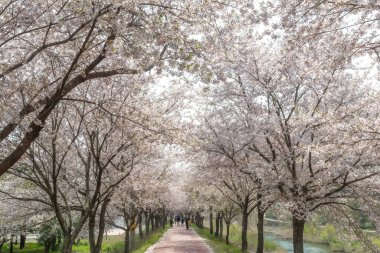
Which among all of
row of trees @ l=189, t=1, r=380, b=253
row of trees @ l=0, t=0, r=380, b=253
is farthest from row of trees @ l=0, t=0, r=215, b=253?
row of trees @ l=189, t=1, r=380, b=253

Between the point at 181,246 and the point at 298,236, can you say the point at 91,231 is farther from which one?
the point at 181,246

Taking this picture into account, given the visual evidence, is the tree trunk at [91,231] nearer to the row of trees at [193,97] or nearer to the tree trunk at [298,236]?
the row of trees at [193,97]

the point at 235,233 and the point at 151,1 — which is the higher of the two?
the point at 151,1

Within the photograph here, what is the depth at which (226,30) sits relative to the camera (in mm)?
7000

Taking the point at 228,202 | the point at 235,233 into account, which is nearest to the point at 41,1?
the point at 228,202

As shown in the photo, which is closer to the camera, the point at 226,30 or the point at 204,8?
the point at 204,8

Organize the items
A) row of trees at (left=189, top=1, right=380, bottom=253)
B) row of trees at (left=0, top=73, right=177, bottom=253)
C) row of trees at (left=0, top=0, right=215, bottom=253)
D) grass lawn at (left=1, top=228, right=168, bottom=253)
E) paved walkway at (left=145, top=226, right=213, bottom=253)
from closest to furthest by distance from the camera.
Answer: row of trees at (left=0, top=0, right=215, bottom=253) < row of trees at (left=0, top=73, right=177, bottom=253) < row of trees at (left=189, top=1, right=380, bottom=253) < paved walkway at (left=145, top=226, right=213, bottom=253) < grass lawn at (left=1, top=228, right=168, bottom=253)

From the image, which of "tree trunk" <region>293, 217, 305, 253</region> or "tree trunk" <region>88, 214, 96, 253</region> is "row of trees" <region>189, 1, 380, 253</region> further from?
"tree trunk" <region>88, 214, 96, 253</region>

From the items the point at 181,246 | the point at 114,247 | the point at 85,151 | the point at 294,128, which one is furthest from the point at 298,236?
the point at 114,247

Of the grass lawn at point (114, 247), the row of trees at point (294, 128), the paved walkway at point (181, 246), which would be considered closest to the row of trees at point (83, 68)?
the row of trees at point (294, 128)

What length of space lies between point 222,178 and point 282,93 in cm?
837

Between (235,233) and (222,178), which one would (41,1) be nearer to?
(222,178)

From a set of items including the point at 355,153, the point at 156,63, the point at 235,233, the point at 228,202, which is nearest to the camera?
the point at 156,63

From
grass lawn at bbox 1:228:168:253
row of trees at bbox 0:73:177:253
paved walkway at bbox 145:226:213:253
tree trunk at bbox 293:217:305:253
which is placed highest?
row of trees at bbox 0:73:177:253
